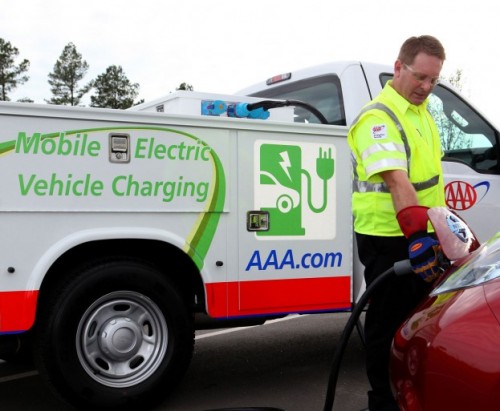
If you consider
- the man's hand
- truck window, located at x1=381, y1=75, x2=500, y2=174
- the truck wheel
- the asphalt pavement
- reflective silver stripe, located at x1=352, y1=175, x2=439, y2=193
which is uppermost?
truck window, located at x1=381, y1=75, x2=500, y2=174

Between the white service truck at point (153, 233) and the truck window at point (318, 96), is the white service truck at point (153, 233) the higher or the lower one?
the lower one

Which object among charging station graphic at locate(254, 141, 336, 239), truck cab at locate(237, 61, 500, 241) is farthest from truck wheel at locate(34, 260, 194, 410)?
truck cab at locate(237, 61, 500, 241)

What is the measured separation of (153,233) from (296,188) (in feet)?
3.08

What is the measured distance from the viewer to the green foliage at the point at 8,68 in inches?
2336

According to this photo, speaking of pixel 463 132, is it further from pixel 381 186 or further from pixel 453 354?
pixel 453 354

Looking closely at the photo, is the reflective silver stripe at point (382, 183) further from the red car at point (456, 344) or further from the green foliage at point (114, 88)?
the green foliage at point (114, 88)

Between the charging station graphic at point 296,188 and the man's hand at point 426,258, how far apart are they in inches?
59.8

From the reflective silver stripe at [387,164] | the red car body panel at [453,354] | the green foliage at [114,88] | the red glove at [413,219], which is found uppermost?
the green foliage at [114,88]

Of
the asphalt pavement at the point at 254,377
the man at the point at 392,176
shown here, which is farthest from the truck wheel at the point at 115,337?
the man at the point at 392,176

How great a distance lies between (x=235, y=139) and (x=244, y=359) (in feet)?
6.94

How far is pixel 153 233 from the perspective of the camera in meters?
3.79

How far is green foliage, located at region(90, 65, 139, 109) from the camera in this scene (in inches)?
2628

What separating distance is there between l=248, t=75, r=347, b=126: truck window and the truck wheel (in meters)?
1.88

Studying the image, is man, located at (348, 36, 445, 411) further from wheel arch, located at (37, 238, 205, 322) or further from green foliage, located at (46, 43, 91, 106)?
green foliage, located at (46, 43, 91, 106)
